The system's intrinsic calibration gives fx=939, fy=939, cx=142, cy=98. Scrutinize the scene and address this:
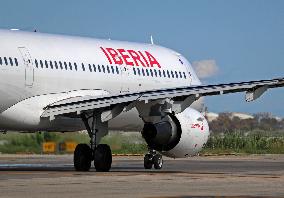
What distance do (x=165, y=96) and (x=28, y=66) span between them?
16.1ft

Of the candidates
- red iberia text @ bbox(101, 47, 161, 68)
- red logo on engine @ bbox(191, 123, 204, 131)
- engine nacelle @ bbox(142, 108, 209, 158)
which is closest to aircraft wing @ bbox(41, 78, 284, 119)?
engine nacelle @ bbox(142, 108, 209, 158)

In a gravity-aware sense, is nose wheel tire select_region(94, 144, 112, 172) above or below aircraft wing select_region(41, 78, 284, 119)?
below

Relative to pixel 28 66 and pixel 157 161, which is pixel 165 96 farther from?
pixel 157 161

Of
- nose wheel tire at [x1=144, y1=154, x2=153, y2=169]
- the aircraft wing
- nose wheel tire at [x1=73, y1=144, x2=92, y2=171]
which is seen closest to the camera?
the aircraft wing

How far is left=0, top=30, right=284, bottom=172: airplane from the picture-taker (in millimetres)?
30094

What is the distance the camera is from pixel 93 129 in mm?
30984

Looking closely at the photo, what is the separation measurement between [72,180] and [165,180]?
2.57 m

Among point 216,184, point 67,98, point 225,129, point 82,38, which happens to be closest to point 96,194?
point 216,184

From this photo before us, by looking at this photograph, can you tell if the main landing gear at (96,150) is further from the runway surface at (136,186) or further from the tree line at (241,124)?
the tree line at (241,124)

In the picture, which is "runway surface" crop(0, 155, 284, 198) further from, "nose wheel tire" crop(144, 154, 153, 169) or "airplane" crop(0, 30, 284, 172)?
"nose wheel tire" crop(144, 154, 153, 169)

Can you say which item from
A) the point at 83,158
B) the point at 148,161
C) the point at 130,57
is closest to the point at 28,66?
the point at 83,158

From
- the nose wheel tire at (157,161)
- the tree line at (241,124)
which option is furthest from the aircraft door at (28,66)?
the tree line at (241,124)

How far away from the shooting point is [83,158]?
32344 mm

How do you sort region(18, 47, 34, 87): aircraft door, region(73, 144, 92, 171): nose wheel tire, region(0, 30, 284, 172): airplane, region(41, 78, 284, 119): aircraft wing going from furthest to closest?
1. region(73, 144, 92, 171): nose wheel tire
2. region(18, 47, 34, 87): aircraft door
3. region(0, 30, 284, 172): airplane
4. region(41, 78, 284, 119): aircraft wing
